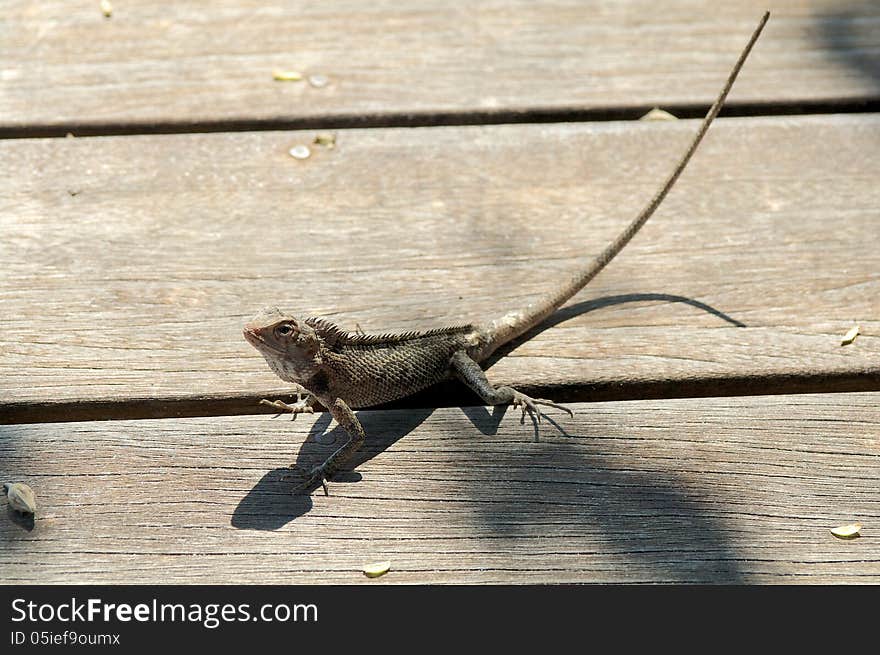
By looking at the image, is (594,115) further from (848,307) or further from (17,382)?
(17,382)

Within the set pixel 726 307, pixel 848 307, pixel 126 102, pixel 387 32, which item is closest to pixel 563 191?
pixel 726 307

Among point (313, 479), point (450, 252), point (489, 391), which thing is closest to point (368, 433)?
point (313, 479)

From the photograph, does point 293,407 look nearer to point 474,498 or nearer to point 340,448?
point 340,448

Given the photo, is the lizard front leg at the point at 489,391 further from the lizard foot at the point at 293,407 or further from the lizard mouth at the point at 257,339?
the lizard mouth at the point at 257,339

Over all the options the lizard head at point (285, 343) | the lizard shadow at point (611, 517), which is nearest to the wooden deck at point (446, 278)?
the lizard shadow at point (611, 517)

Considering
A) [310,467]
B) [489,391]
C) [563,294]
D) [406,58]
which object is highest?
[406,58]
